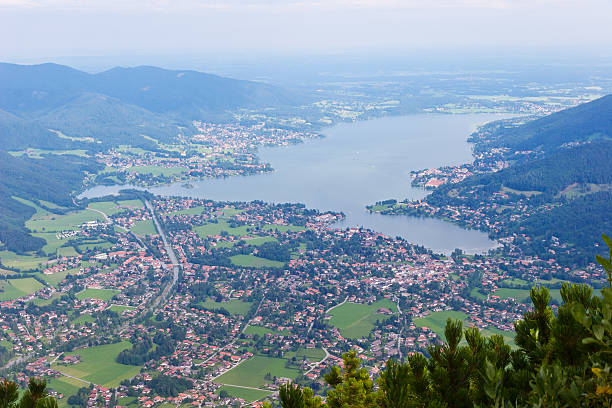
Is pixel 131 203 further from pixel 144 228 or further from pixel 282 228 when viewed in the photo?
pixel 282 228

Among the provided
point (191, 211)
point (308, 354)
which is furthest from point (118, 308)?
point (191, 211)

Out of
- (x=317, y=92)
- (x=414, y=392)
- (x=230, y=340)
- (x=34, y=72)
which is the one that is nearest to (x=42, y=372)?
(x=230, y=340)

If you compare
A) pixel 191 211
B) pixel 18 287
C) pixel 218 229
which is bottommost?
pixel 18 287

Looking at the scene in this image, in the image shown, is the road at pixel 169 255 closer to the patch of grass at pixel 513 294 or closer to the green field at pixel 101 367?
the green field at pixel 101 367

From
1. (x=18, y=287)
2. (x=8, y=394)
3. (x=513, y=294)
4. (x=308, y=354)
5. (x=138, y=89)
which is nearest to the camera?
(x=8, y=394)

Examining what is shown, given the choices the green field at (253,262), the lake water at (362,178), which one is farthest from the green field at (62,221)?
the green field at (253,262)

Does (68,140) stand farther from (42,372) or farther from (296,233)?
(42,372)

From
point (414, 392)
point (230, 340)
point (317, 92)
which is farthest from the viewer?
point (317, 92)
